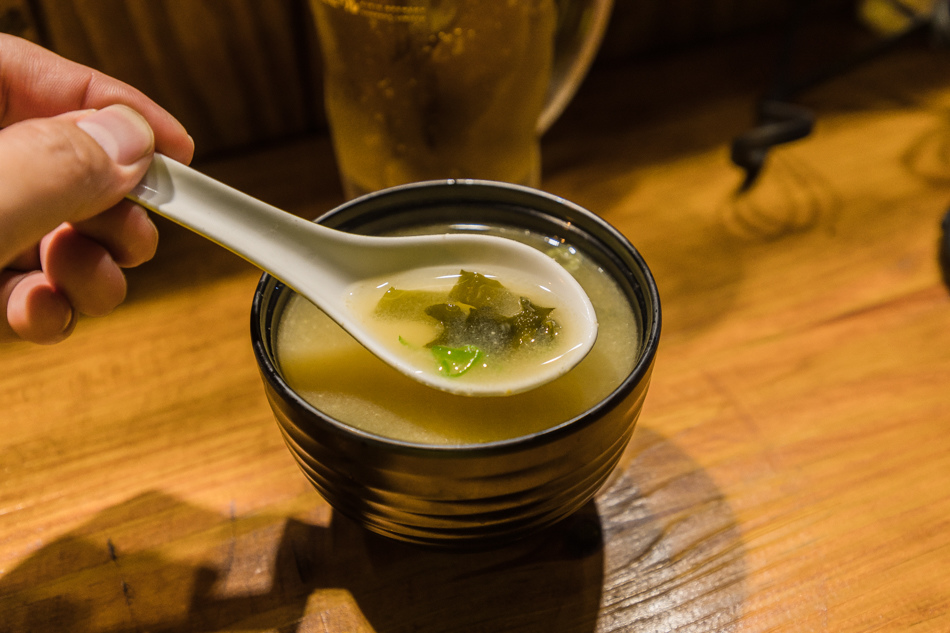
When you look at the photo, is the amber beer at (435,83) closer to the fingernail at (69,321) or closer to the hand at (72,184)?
the hand at (72,184)

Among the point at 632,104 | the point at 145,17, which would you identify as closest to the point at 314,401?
the point at 145,17

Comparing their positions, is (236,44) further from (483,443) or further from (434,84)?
(483,443)

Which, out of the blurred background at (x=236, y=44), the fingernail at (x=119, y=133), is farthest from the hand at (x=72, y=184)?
the blurred background at (x=236, y=44)

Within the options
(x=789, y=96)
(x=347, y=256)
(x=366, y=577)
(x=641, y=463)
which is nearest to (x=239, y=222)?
(x=347, y=256)

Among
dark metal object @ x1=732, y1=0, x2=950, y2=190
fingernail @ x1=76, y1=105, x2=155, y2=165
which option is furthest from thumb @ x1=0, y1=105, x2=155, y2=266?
dark metal object @ x1=732, y1=0, x2=950, y2=190

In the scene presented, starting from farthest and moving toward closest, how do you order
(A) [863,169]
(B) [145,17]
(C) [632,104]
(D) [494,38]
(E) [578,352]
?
1. (C) [632,104]
2. (A) [863,169]
3. (B) [145,17]
4. (D) [494,38]
5. (E) [578,352]

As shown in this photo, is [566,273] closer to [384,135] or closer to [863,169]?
[384,135]

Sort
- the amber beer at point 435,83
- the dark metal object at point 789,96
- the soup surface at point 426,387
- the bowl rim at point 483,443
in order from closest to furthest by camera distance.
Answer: the bowl rim at point 483,443, the soup surface at point 426,387, the amber beer at point 435,83, the dark metal object at point 789,96

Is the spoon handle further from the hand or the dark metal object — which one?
the dark metal object

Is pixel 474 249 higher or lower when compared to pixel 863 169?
higher
